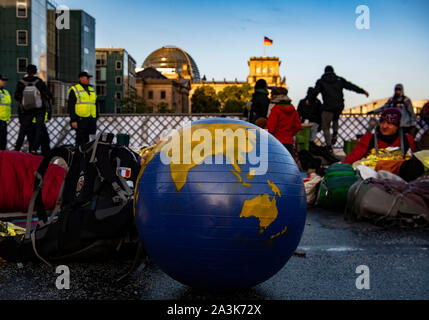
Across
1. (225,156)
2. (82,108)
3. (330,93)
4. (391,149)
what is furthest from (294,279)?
(330,93)

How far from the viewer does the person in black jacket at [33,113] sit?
10586mm

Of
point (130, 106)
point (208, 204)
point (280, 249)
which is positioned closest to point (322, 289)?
point (280, 249)

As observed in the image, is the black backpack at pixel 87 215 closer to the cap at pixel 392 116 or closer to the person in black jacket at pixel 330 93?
the cap at pixel 392 116

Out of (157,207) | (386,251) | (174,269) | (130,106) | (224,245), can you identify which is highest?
(130,106)

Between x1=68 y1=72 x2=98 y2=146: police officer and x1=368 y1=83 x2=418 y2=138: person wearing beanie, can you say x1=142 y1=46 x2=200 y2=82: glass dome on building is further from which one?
x1=68 y1=72 x2=98 y2=146: police officer

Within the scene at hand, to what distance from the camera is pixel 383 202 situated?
5.56 metres

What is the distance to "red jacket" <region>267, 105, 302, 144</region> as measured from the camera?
820 centimetres

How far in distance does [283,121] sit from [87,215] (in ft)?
17.9

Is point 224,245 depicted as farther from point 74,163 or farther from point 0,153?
point 0,153

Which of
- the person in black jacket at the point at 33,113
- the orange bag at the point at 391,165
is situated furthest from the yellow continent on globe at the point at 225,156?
the person in black jacket at the point at 33,113

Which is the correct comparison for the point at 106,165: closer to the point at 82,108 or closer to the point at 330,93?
the point at 82,108

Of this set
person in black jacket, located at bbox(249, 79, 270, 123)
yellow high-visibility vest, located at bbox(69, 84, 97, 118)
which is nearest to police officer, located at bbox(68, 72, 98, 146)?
yellow high-visibility vest, located at bbox(69, 84, 97, 118)

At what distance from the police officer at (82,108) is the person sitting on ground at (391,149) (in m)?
6.53

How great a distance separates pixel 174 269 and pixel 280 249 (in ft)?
2.22
